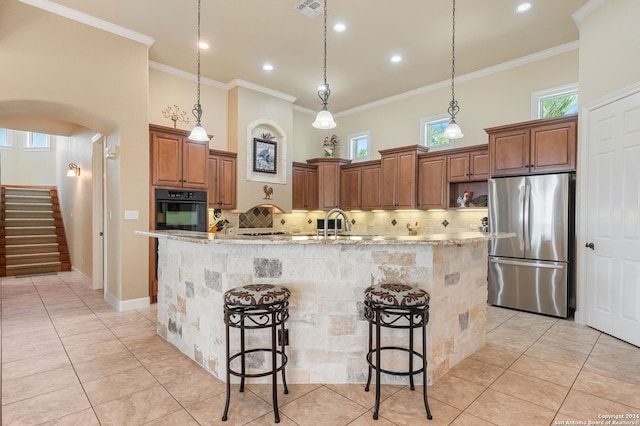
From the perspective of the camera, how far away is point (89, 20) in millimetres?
4023

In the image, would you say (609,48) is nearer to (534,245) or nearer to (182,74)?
(534,245)

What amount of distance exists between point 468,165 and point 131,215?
5.00 m

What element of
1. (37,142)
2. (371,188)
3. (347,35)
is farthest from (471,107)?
(37,142)

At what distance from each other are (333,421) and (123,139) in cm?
418

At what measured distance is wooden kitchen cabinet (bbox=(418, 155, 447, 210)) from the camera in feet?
18.1

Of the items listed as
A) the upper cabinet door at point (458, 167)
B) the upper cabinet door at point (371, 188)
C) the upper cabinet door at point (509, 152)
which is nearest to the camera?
the upper cabinet door at point (509, 152)

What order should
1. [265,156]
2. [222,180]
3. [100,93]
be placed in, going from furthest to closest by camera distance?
[265,156]
[222,180]
[100,93]

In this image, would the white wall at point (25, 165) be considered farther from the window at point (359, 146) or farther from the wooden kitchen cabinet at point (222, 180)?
the window at point (359, 146)

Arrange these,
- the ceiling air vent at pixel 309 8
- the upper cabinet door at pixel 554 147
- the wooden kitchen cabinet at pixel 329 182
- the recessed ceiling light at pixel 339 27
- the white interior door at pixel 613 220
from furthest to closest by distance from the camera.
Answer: the wooden kitchen cabinet at pixel 329 182
the recessed ceiling light at pixel 339 27
the upper cabinet door at pixel 554 147
the ceiling air vent at pixel 309 8
the white interior door at pixel 613 220

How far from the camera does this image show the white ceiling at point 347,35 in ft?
12.6

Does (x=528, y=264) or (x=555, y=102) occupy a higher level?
(x=555, y=102)

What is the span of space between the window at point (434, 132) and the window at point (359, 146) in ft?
4.17

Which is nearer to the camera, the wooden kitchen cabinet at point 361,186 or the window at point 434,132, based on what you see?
the window at point 434,132

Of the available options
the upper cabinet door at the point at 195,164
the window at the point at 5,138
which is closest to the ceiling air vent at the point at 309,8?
the upper cabinet door at the point at 195,164
